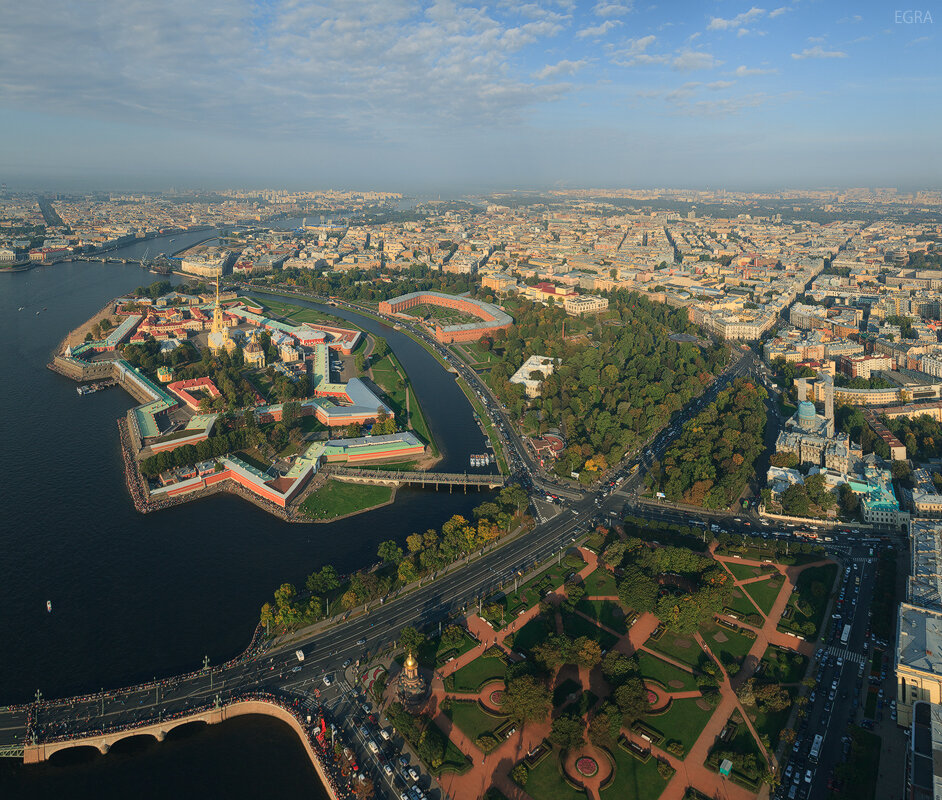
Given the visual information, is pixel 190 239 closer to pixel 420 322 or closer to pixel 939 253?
pixel 420 322

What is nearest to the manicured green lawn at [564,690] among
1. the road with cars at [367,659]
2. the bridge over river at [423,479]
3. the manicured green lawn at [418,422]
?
the road with cars at [367,659]

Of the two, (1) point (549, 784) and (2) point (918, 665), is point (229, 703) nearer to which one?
(1) point (549, 784)

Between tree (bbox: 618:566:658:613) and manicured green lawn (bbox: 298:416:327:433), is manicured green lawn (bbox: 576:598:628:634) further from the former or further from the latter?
manicured green lawn (bbox: 298:416:327:433)

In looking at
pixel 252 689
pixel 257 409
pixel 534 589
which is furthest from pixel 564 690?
pixel 257 409

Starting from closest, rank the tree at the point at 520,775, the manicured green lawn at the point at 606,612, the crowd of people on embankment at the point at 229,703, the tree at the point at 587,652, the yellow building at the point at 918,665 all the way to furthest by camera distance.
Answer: the tree at the point at 520,775, the crowd of people on embankment at the point at 229,703, the yellow building at the point at 918,665, the tree at the point at 587,652, the manicured green lawn at the point at 606,612

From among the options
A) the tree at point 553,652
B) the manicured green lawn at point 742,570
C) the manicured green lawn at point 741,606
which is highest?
the tree at point 553,652

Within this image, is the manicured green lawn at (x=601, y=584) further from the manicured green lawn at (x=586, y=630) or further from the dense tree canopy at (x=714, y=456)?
the dense tree canopy at (x=714, y=456)
